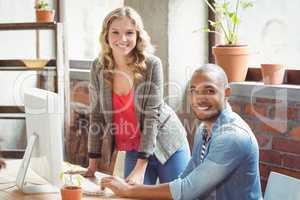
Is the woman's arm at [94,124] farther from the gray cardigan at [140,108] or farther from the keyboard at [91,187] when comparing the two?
the keyboard at [91,187]

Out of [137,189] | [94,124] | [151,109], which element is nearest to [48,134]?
[137,189]

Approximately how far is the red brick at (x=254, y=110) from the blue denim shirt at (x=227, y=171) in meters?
0.97

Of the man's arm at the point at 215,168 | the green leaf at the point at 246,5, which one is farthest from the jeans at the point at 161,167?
the green leaf at the point at 246,5

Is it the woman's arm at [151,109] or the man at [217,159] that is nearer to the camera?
the man at [217,159]

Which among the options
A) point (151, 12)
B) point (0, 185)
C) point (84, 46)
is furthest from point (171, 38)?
point (0, 185)

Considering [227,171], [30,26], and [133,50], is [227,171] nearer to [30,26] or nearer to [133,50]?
[133,50]

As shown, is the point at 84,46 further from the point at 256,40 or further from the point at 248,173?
the point at 248,173

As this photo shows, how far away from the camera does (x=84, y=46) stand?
4383 millimetres

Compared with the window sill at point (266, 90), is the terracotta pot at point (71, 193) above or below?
below

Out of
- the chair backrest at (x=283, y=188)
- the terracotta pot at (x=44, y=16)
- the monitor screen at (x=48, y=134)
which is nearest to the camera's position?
the chair backrest at (x=283, y=188)

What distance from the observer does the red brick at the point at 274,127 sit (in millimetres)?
2643

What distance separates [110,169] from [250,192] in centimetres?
191

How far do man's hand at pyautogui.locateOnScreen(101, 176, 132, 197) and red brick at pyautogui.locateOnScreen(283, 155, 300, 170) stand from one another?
3.45ft

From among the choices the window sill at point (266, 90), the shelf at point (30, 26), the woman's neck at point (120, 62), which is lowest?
the window sill at point (266, 90)
